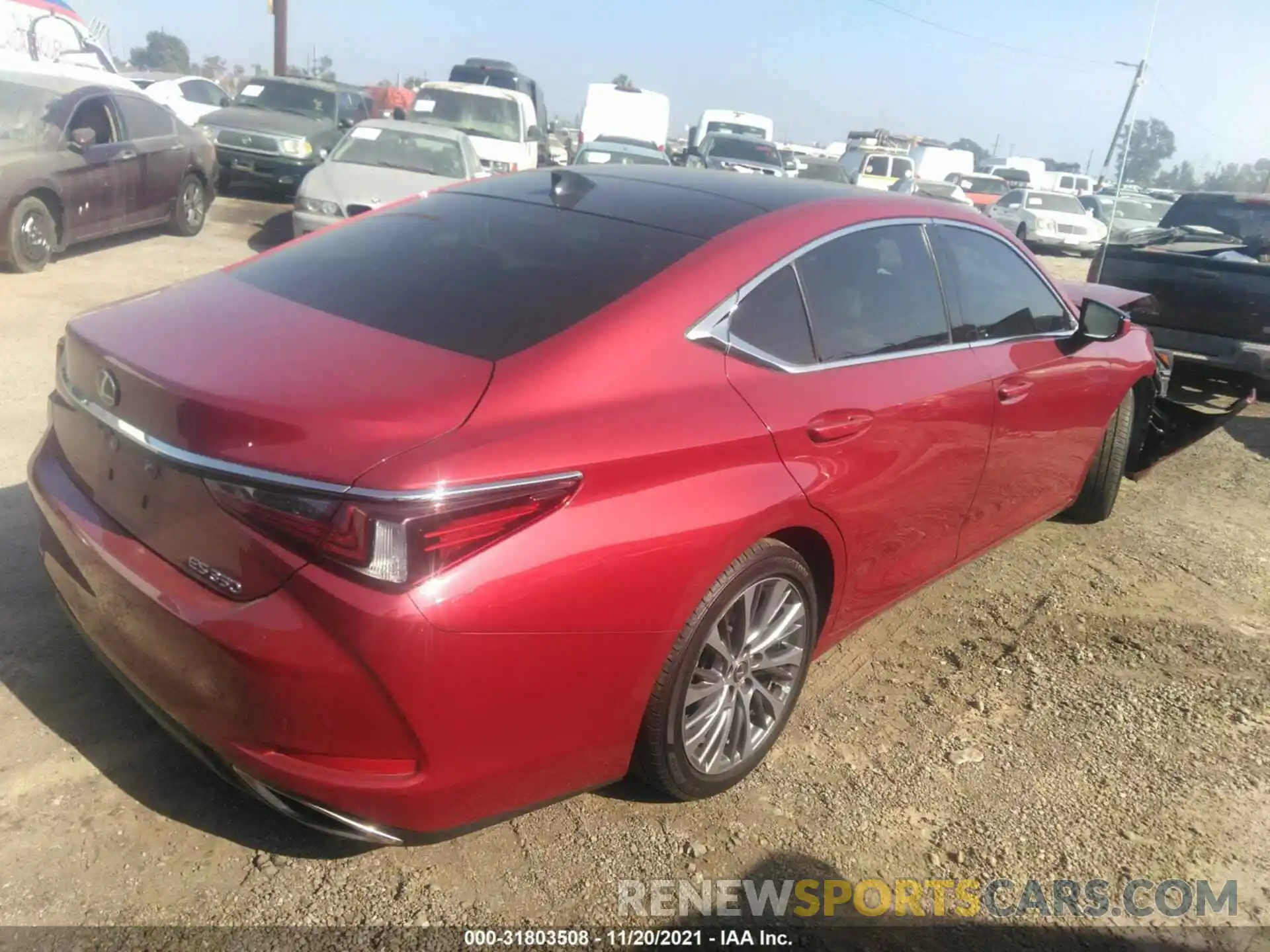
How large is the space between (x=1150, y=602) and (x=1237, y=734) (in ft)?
3.38

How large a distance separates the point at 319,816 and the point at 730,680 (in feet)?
3.69

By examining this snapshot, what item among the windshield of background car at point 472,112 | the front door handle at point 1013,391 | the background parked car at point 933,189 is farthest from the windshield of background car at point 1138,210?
the front door handle at point 1013,391

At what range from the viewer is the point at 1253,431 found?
7484 mm

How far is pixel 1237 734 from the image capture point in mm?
3463

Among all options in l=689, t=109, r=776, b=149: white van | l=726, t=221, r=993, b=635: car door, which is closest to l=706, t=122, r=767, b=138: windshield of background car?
l=689, t=109, r=776, b=149: white van

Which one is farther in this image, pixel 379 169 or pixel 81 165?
pixel 379 169

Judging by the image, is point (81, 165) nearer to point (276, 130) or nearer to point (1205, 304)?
point (276, 130)

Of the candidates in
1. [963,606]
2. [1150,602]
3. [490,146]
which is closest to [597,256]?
[963,606]

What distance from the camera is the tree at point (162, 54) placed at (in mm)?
72688

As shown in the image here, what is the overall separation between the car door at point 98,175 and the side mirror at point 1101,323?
8.10 metres

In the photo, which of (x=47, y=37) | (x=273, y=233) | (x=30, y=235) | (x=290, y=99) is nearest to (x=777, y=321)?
(x=30, y=235)

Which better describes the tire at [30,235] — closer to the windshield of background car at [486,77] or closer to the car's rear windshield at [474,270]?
the car's rear windshield at [474,270]

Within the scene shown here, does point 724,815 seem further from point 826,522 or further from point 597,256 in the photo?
point 597,256

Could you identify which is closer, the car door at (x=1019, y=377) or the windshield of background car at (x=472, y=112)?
the car door at (x=1019, y=377)
